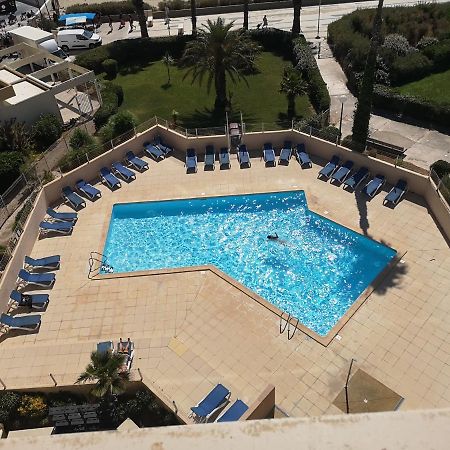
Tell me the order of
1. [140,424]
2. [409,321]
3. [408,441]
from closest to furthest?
1. [408,441]
2. [140,424]
3. [409,321]

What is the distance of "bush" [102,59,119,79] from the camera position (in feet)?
130

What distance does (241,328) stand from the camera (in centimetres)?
1908

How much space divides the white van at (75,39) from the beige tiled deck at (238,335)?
93.4 ft

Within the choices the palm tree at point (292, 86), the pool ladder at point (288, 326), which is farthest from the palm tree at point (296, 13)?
the pool ladder at point (288, 326)

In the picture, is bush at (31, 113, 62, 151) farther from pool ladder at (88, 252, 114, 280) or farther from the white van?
the white van

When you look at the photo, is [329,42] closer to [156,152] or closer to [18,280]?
[156,152]

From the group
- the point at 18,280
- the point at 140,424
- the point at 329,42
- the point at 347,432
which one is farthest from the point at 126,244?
the point at 329,42

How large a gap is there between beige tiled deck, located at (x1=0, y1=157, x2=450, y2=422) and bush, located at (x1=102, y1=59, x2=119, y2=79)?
21.3 m

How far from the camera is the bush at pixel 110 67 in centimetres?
3959

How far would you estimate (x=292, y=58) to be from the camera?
133 feet

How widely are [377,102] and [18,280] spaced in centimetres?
2634

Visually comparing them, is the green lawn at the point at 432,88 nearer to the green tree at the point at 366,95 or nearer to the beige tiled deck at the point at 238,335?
the green tree at the point at 366,95

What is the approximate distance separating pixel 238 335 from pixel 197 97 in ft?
75.0

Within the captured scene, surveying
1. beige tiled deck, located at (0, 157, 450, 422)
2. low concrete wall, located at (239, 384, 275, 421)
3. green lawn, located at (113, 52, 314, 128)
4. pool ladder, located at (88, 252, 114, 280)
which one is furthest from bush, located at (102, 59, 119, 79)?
low concrete wall, located at (239, 384, 275, 421)
